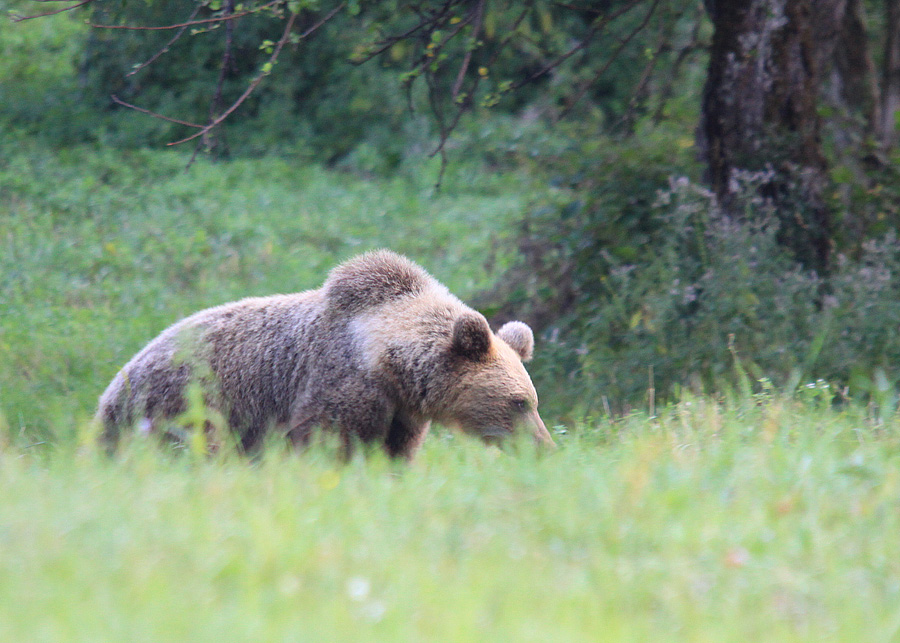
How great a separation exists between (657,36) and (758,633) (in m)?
8.86

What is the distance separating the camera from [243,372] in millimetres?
5586

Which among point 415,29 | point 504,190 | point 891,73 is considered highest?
point 415,29

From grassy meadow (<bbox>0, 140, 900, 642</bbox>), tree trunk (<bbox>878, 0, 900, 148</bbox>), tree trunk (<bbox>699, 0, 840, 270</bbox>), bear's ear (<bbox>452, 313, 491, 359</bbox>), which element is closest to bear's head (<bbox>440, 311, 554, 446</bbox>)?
bear's ear (<bbox>452, 313, 491, 359</bbox>)

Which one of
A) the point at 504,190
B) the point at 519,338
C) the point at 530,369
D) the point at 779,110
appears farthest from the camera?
the point at 504,190

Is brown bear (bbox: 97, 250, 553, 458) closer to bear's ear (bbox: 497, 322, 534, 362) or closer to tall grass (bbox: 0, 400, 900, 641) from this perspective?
bear's ear (bbox: 497, 322, 534, 362)

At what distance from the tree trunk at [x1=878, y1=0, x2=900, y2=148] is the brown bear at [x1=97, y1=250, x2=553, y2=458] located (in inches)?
289

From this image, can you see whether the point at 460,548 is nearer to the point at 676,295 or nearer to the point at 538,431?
the point at 538,431

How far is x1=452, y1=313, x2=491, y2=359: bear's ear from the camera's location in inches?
197

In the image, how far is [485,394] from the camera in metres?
5.13

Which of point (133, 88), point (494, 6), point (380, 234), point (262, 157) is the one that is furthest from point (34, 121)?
point (494, 6)

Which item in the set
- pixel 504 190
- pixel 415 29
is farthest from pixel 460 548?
pixel 504 190

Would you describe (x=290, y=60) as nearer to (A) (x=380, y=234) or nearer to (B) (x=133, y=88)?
(B) (x=133, y=88)

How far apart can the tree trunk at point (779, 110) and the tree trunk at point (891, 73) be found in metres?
3.22

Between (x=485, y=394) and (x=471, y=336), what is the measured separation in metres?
0.34
